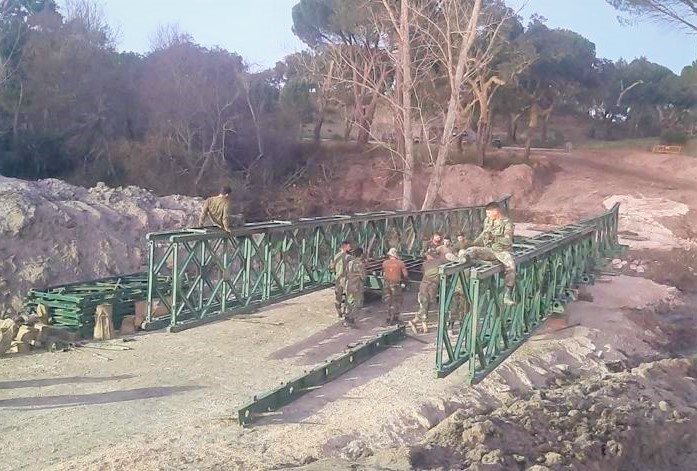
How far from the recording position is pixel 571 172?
34500 millimetres

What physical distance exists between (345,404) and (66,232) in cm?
1071

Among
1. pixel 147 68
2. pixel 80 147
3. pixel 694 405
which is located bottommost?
pixel 694 405

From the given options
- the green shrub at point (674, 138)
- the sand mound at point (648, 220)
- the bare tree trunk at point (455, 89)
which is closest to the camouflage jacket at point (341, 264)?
the bare tree trunk at point (455, 89)

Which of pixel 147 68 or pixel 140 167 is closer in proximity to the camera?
pixel 140 167

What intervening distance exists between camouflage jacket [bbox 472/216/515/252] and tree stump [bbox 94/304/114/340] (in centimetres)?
574

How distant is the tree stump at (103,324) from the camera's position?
11.7 metres

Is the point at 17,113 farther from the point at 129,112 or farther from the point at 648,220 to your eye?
the point at 648,220

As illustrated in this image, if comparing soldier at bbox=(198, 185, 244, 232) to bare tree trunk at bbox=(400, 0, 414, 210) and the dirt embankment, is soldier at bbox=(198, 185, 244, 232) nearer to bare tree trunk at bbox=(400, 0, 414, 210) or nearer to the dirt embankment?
bare tree trunk at bbox=(400, 0, 414, 210)

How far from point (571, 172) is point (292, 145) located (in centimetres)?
1263

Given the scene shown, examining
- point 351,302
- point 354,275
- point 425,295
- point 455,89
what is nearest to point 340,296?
point 351,302

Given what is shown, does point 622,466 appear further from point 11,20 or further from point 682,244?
point 11,20

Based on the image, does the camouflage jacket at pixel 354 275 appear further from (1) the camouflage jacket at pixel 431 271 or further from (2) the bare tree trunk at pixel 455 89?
(2) the bare tree trunk at pixel 455 89

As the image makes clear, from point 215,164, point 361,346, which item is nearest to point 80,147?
point 215,164

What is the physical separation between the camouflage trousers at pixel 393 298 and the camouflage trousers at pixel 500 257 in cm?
322
